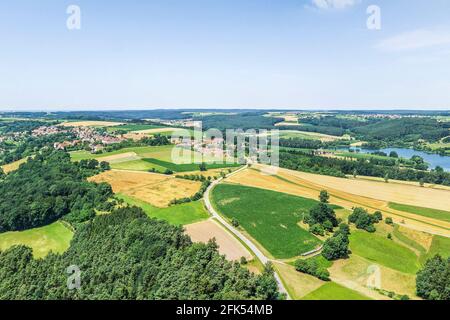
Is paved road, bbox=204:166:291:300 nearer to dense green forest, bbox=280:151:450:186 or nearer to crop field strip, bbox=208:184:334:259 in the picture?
crop field strip, bbox=208:184:334:259

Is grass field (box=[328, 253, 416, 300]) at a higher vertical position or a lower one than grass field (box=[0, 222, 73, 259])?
higher

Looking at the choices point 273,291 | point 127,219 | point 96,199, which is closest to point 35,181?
point 96,199

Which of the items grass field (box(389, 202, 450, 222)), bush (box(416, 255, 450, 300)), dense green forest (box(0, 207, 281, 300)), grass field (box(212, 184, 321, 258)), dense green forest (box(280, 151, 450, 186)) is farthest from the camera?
dense green forest (box(280, 151, 450, 186))

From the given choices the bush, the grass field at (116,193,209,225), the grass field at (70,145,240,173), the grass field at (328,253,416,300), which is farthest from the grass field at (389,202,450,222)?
the grass field at (70,145,240,173)

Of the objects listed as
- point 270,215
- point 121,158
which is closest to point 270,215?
point 270,215

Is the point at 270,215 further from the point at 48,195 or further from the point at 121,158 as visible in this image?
the point at 121,158

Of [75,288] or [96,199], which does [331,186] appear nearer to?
[96,199]
